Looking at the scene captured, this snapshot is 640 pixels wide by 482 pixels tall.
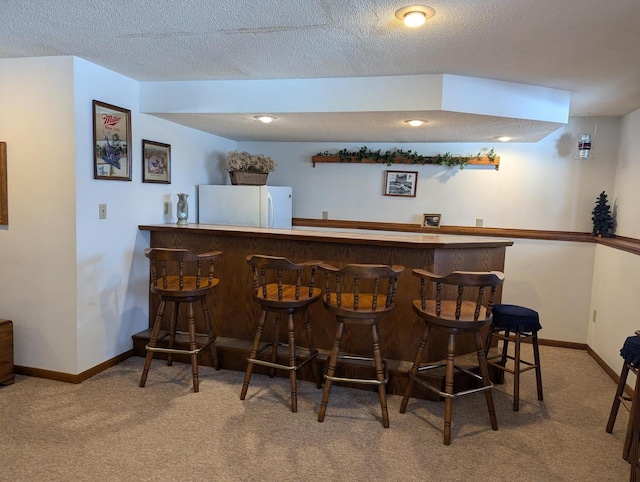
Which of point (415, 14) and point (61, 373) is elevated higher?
point (415, 14)

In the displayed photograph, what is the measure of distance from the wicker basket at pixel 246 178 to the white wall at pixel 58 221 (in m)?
1.27

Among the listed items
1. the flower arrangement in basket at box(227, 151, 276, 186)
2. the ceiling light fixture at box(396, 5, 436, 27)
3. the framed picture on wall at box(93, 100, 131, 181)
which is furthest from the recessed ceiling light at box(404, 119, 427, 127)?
the framed picture on wall at box(93, 100, 131, 181)

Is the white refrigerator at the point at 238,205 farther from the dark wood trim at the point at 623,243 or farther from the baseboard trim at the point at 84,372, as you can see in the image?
the dark wood trim at the point at 623,243

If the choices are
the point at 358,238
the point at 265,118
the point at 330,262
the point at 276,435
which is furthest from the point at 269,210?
the point at 276,435

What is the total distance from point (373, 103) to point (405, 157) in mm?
1710

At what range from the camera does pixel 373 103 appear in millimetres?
3072

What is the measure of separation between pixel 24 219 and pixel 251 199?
187 cm

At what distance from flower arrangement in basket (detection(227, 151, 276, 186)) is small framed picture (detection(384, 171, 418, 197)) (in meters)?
1.31

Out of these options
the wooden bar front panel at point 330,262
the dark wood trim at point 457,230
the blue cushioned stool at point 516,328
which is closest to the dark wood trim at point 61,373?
the wooden bar front panel at point 330,262

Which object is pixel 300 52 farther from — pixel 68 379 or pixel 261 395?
pixel 68 379

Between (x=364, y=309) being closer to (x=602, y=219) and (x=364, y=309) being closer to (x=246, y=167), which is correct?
(x=246, y=167)

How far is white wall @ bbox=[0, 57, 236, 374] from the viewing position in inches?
114

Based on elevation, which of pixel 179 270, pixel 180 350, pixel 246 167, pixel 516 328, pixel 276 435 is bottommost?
pixel 276 435

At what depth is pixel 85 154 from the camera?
116 inches
